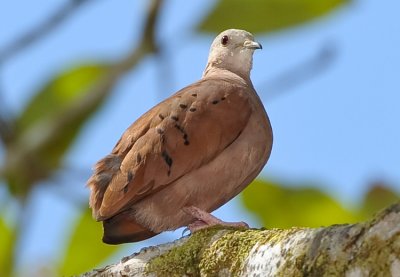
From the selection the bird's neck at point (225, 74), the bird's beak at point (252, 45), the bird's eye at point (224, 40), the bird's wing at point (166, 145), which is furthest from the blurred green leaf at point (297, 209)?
the bird's eye at point (224, 40)

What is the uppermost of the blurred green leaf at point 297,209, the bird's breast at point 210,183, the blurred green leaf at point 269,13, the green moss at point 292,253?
the blurred green leaf at point 269,13

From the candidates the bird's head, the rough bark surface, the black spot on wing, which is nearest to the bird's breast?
the black spot on wing

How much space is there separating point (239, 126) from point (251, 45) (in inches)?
72.3

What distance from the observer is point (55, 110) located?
522cm

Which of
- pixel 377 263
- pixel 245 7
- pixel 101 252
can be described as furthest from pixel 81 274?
pixel 377 263

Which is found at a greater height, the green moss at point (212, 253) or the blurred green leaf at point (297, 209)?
the blurred green leaf at point (297, 209)

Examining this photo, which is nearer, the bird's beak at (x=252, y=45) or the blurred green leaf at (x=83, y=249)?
the blurred green leaf at (x=83, y=249)

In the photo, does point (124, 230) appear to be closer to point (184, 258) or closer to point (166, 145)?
point (166, 145)

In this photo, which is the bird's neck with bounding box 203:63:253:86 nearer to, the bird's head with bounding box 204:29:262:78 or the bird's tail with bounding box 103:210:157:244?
the bird's head with bounding box 204:29:262:78

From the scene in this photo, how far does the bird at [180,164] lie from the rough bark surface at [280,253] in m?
0.90

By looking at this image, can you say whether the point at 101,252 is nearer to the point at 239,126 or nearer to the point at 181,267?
the point at 181,267

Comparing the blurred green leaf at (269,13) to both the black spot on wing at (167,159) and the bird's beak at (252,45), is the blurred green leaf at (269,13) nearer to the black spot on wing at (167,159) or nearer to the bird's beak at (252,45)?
the black spot on wing at (167,159)

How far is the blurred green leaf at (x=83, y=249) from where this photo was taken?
16.9 ft

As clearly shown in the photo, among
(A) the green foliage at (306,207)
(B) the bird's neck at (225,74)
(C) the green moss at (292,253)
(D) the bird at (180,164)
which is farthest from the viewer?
(B) the bird's neck at (225,74)
